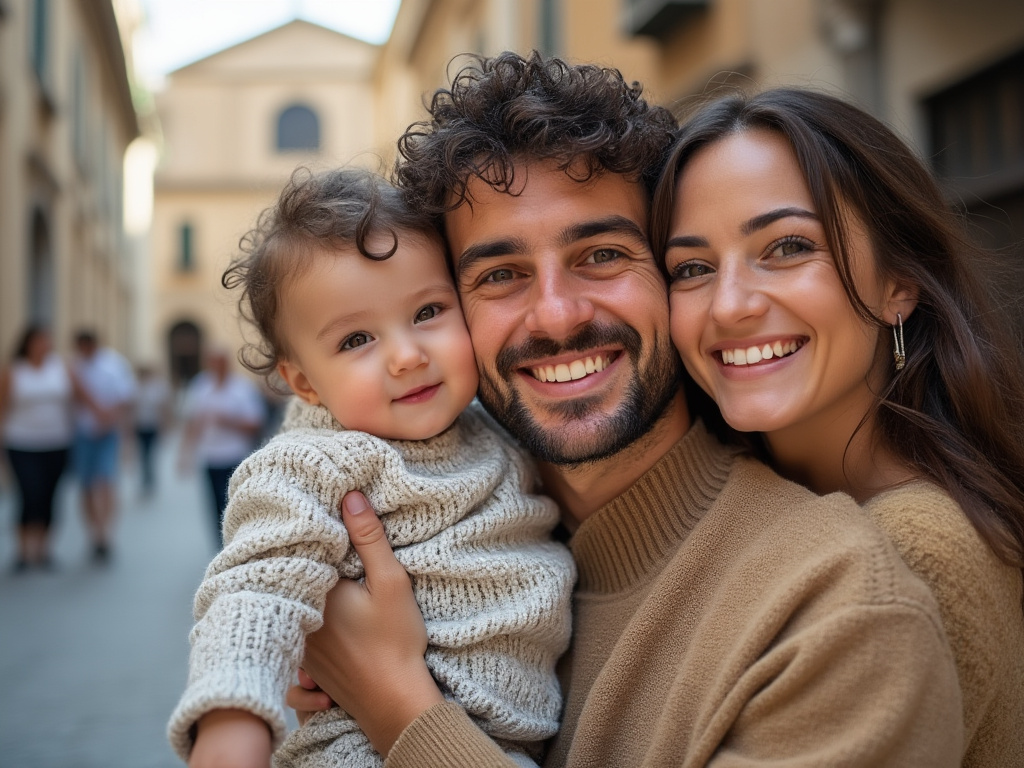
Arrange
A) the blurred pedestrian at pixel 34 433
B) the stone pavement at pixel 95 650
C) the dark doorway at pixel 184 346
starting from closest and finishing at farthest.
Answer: the stone pavement at pixel 95 650
the blurred pedestrian at pixel 34 433
the dark doorway at pixel 184 346

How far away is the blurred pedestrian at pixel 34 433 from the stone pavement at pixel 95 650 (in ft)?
1.20

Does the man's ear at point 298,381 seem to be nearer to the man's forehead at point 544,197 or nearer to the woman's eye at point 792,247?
the man's forehead at point 544,197

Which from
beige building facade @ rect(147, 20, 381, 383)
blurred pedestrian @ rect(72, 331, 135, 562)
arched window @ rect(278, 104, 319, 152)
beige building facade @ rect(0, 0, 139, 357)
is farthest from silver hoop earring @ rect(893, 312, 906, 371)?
arched window @ rect(278, 104, 319, 152)

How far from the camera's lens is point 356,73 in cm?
3572

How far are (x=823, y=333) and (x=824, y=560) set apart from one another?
0.55 metres

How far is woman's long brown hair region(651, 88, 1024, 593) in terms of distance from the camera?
6.67 feet

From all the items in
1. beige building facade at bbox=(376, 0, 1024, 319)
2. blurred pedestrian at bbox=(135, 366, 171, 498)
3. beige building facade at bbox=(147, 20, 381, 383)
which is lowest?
blurred pedestrian at bbox=(135, 366, 171, 498)

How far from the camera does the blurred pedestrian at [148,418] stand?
44.7ft

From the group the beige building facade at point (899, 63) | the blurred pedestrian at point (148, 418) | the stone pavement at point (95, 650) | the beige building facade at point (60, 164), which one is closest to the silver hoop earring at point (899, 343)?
the beige building facade at point (899, 63)

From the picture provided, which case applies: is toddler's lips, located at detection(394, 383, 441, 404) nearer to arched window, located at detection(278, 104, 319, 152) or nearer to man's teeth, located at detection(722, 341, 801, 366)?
man's teeth, located at detection(722, 341, 801, 366)

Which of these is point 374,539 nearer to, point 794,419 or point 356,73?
point 794,419

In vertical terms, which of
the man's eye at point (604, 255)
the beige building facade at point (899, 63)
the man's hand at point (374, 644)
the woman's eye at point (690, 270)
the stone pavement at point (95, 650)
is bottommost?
the stone pavement at point (95, 650)

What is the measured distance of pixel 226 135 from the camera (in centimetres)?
3628

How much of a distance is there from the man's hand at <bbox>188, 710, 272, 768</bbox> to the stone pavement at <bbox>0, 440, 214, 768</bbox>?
3.18 metres
